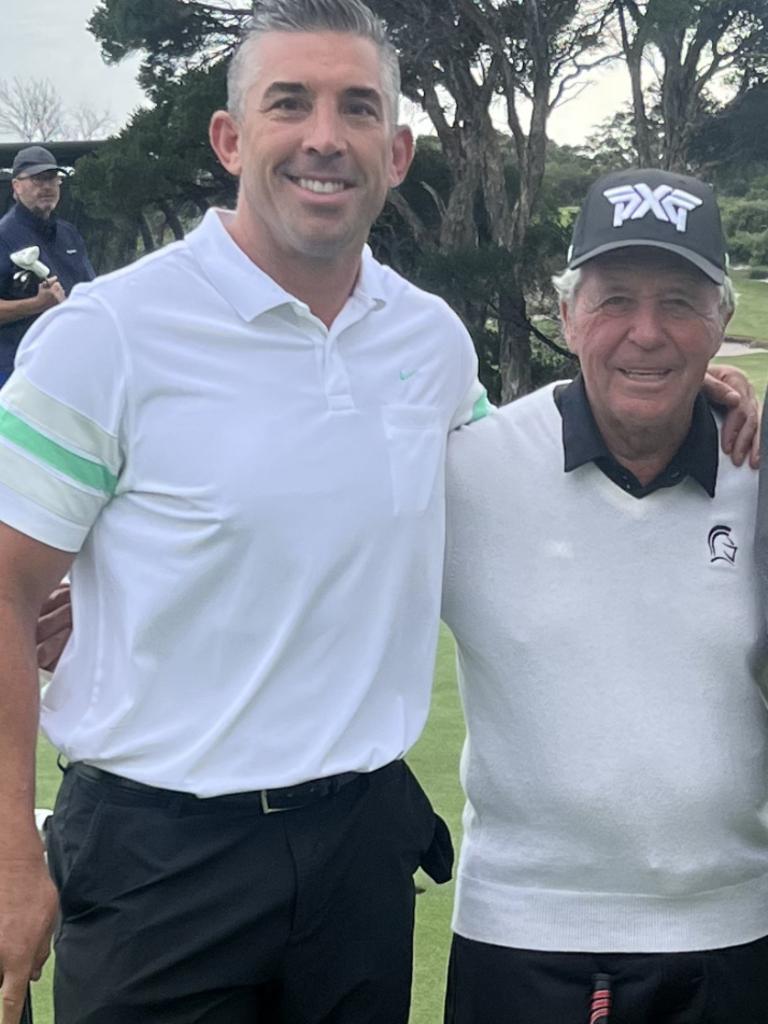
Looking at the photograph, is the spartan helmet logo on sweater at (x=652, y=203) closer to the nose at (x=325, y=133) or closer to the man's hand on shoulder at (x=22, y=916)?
the nose at (x=325, y=133)

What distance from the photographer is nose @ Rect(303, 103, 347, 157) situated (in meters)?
2.05

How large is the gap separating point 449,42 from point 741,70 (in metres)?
4.23

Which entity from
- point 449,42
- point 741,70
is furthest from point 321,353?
point 741,70

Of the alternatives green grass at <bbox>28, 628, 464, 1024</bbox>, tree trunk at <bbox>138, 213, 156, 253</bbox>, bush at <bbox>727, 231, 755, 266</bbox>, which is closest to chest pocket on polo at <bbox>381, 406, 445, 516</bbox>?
green grass at <bbox>28, 628, 464, 1024</bbox>

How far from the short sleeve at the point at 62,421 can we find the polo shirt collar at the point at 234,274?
19cm

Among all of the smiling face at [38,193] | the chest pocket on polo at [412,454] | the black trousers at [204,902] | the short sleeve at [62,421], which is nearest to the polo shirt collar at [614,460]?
the chest pocket on polo at [412,454]

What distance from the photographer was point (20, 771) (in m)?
1.94

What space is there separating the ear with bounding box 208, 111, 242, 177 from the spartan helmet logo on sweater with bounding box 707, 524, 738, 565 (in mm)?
938

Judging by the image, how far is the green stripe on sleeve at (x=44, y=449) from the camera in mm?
1880

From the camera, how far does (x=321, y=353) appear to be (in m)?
2.04

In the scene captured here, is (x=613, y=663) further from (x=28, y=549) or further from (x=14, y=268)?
(x=14, y=268)

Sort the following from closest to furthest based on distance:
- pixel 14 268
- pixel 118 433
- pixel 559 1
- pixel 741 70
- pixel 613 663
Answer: pixel 118 433
pixel 613 663
pixel 14 268
pixel 559 1
pixel 741 70

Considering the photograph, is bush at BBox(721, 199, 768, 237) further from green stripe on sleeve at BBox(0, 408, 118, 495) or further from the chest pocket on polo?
green stripe on sleeve at BBox(0, 408, 118, 495)

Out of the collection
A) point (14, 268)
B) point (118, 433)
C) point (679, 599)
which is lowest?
point (14, 268)
